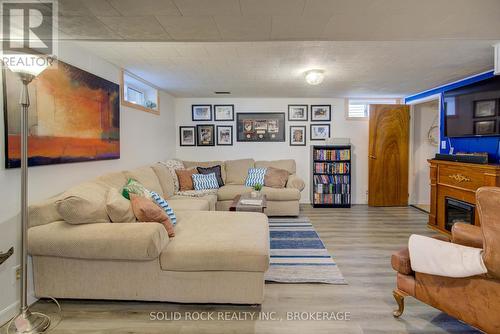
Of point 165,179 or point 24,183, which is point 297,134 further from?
point 24,183

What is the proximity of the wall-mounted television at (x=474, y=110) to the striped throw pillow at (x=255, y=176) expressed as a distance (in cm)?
294

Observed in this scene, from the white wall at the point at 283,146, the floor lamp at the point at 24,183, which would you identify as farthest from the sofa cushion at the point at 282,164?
the floor lamp at the point at 24,183

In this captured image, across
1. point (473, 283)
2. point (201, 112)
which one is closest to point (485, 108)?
point (473, 283)

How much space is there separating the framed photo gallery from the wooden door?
0.94m

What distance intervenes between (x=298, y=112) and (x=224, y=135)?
5.26 ft

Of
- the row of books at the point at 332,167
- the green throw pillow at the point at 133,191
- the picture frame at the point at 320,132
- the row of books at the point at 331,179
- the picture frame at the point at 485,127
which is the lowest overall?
the row of books at the point at 331,179

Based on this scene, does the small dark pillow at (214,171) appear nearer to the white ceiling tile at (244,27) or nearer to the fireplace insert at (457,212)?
the white ceiling tile at (244,27)

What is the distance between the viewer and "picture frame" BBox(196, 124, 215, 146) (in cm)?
568

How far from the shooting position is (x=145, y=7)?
5.12 ft

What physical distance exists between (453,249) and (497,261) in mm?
204

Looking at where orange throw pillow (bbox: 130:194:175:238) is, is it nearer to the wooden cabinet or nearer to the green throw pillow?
the green throw pillow

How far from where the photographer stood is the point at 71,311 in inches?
79.9

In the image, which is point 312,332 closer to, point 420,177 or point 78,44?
point 78,44

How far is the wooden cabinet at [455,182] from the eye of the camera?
3.10 metres
